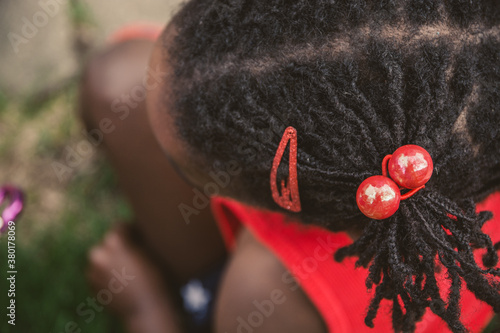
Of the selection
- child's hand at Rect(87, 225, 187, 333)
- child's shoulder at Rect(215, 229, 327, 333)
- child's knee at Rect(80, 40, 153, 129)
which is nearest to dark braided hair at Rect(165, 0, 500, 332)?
child's shoulder at Rect(215, 229, 327, 333)

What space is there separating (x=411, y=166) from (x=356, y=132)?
10cm

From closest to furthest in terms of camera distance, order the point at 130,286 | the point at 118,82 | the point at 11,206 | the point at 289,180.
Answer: the point at 289,180
the point at 11,206
the point at 118,82
the point at 130,286

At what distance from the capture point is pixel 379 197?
61cm

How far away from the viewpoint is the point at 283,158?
0.72 metres

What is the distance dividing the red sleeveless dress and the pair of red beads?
0.84 ft

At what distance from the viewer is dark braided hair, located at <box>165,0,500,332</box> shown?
2.15 ft

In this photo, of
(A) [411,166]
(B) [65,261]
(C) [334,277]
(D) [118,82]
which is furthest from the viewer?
(B) [65,261]

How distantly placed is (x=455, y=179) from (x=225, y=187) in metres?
0.42

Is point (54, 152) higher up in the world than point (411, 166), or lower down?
lower down

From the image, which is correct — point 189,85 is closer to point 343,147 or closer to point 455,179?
point 343,147

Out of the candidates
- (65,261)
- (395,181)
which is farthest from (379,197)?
(65,261)

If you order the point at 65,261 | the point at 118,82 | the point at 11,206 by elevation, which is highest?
the point at 118,82

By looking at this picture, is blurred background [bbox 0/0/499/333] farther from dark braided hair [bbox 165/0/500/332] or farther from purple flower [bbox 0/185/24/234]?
dark braided hair [bbox 165/0/500/332]

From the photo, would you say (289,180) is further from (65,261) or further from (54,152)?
(54,152)
